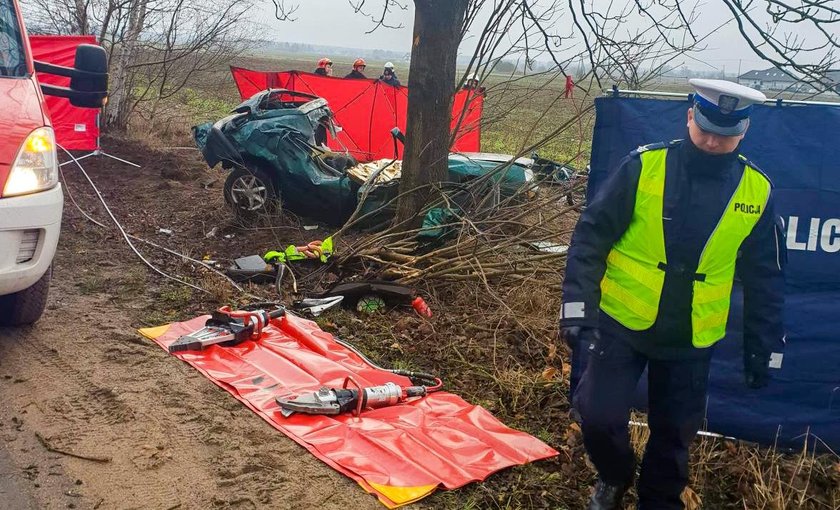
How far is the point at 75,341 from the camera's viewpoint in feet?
15.8

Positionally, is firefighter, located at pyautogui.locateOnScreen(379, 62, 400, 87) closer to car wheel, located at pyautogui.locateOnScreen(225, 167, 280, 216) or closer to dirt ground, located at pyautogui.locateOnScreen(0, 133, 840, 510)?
car wheel, located at pyautogui.locateOnScreen(225, 167, 280, 216)

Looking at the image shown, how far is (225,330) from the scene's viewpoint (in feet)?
16.5

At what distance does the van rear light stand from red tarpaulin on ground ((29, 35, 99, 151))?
8679 millimetres

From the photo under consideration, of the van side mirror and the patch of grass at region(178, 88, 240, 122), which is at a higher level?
the van side mirror

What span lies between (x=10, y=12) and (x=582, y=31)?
477cm

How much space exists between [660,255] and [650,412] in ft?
2.47

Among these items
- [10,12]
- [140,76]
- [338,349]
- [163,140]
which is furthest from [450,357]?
[140,76]

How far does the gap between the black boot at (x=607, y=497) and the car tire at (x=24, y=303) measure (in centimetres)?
353

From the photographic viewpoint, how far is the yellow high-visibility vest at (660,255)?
3018 mm

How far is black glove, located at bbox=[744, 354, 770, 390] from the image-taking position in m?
3.21

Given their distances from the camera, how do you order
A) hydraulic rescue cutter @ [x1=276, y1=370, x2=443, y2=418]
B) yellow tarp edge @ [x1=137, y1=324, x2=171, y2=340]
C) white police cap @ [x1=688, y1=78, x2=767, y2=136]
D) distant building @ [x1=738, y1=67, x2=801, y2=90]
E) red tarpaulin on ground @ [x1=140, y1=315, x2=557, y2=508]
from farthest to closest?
1. distant building @ [x1=738, y1=67, x2=801, y2=90]
2. yellow tarp edge @ [x1=137, y1=324, x2=171, y2=340]
3. hydraulic rescue cutter @ [x1=276, y1=370, x2=443, y2=418]
4. red tarpaulin on ground @ [x1=140, y1=315, x2=557, y2=508]
5. white police cap @ [x1=688, y1=78, x2=767, y2=136]

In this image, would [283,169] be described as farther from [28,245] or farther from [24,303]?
[28,245]

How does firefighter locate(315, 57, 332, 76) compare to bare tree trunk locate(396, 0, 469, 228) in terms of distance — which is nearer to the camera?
bare tree trunk locate(396, 0, 469, 228)

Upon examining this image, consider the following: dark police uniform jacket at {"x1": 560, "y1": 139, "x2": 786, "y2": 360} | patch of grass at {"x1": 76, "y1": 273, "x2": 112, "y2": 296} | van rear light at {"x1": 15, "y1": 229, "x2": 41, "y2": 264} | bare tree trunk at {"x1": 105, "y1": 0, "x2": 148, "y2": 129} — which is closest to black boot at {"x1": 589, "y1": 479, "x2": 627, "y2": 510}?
dark police uniform jacket at {"x1": 560, "y1": 139, "x2": 786, "y2": 360}
